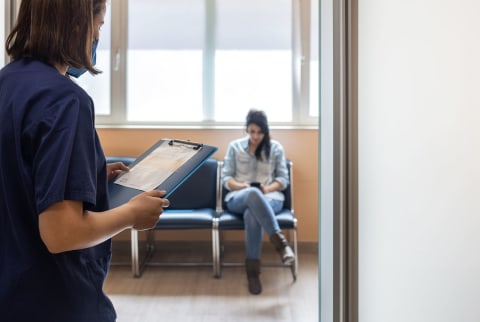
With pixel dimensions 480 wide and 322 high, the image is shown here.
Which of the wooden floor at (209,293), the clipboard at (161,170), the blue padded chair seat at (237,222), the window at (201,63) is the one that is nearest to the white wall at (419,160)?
the clipboard at (161,170)

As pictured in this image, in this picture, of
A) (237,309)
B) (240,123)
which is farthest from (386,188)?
(240,123)

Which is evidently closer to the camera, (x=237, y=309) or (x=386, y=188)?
(x=386, y=188)

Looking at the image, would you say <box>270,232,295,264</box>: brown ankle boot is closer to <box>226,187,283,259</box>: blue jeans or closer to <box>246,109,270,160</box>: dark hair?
<box>226,187,283,259</box>: blue jeans

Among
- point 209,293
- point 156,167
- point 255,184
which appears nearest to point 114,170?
point 156,167

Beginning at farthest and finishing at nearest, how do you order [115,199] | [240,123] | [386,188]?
[240,123] → [386,188] → [115,199]

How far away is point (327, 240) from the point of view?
165 centimetres

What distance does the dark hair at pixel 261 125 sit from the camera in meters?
3.99

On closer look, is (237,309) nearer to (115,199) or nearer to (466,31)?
(115,199)

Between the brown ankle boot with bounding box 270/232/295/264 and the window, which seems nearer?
the brown ankle boot with bounding box 270/232/295/264

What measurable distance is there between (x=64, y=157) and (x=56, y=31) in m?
0.25

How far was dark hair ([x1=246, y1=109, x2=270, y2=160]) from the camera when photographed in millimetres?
3994

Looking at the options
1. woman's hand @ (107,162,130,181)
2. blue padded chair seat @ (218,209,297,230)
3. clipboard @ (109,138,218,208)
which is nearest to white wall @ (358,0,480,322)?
clipboard @ (109,138,218,208)

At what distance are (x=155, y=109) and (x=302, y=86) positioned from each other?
131 centimetres

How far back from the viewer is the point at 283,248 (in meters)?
3.64
